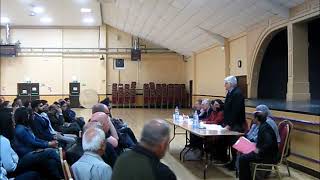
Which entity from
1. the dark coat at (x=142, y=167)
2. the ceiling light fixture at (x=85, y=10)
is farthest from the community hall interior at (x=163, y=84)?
the ceiling light fixture at (x=85, y=10)

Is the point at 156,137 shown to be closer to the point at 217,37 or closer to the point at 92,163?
the point at 92,163

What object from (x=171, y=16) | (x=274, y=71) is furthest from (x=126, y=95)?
(x=274, y=71)

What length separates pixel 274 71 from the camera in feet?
43.0

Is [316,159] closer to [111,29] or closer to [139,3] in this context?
[139,3]

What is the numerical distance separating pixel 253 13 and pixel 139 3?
5.76 meters

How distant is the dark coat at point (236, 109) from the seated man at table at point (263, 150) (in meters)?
0.84

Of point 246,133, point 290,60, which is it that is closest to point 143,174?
point 246,133

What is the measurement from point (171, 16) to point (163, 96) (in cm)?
817

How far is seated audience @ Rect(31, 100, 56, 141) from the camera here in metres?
6.17

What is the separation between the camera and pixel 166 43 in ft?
73.3

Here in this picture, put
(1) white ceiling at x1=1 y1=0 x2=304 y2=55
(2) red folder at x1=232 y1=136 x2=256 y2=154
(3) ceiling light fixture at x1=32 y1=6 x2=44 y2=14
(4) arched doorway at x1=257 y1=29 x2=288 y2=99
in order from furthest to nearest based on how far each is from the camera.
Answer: (3) ceiling light fixture at x1=32 y1=6 x2=44 y2=14, (4) arched doorway at x1=257 y1=29 x2=288 y2=99, (1) white ceiling at x1=1 y1=0 x2=304 y2=55, (2) red folder at x1=232 y1=136 x2=256 y2=154

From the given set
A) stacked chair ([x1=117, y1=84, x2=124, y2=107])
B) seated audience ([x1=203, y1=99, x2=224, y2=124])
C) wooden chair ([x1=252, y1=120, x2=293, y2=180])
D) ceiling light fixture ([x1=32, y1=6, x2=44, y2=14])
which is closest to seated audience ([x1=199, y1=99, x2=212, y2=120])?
seated audience ([x1=203, y1=99, x2=224, y2=124])

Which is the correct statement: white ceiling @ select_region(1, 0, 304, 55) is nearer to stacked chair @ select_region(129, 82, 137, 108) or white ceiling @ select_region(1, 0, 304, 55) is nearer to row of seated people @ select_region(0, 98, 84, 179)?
stacked chair @ select_region(129, 82, 137, 108)

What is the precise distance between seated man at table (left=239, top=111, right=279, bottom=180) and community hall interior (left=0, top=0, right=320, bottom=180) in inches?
0.6
